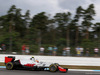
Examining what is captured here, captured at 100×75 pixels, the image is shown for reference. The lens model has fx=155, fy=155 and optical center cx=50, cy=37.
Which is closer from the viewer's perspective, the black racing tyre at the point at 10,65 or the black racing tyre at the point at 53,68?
the black racing tyre at the point at 53,68

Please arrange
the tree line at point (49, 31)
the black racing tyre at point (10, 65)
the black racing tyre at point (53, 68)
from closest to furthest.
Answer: the black racing tyre at point (53, 68), the black racing tyre at point (10, 65), the tree line at point (49, 31)

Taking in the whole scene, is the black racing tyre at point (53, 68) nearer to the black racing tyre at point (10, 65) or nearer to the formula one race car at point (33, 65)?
the formula one race car at point (33, 65)

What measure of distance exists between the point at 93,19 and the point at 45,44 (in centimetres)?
1270

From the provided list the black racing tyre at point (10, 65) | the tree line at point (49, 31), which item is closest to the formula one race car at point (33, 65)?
the black racing tyre at point (10, 65)

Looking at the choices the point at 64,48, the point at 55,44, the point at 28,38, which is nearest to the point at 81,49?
the point at 64,48

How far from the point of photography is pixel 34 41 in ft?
51.9

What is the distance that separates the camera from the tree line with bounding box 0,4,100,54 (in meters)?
15.0

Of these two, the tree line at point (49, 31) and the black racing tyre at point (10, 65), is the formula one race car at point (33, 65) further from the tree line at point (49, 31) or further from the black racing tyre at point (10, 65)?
the tree line at point (49, 31)

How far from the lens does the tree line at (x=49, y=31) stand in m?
15.0

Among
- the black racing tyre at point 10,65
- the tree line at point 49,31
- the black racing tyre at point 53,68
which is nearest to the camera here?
the black racing tyre at point 53,68

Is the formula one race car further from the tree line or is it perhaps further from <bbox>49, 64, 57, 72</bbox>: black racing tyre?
the tree line

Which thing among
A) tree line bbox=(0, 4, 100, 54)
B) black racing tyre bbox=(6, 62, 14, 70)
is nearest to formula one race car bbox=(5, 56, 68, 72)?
black racing tyre bbox=(6, 62, 14, 70)

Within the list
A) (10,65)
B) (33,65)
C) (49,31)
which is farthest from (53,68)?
(49,31)

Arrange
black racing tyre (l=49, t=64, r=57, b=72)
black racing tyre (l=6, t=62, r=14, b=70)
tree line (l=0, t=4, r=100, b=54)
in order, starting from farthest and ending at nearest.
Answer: tree line (l=0, t=4, r=100, b=54) → black racing tyre (l=6, t=62, r=14, b=70) → black racing tyre (l=49, t=64, r=57, b=72)
